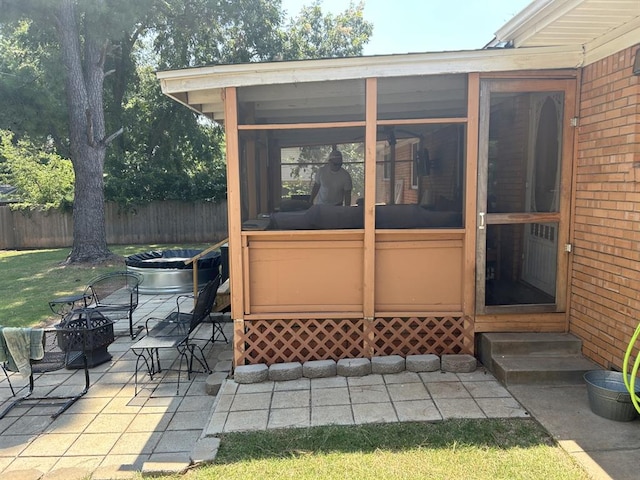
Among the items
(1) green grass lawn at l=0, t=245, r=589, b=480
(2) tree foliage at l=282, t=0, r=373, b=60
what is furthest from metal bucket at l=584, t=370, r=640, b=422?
(2) tree foliage at l=282, t=0, r=373, b=60

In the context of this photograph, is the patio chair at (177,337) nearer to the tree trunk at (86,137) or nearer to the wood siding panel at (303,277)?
the wood siding panel at (303,277)

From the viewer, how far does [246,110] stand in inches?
174

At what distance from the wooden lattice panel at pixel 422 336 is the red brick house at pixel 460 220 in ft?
0.04

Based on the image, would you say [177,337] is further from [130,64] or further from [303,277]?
[130,64]

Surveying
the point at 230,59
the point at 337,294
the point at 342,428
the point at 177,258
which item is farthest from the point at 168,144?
the point at 342,428

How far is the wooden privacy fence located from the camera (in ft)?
48.6

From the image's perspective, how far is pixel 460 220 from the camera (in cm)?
400

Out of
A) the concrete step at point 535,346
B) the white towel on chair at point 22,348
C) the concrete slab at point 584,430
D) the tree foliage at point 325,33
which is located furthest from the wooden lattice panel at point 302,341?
the tree foliage at point 325,33

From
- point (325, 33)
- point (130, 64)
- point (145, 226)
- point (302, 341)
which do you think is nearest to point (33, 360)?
point (302, 341)

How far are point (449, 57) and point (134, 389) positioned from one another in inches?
153

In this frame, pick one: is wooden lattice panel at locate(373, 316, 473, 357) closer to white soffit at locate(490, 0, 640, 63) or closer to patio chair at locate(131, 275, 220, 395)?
patio chair at locate(131, 275, 220, 395)

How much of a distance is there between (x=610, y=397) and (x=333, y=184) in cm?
323

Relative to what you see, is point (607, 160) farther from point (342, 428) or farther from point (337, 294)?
point (342, 428)

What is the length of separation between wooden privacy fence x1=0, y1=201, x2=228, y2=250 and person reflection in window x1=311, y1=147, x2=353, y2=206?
10621 millimetres
